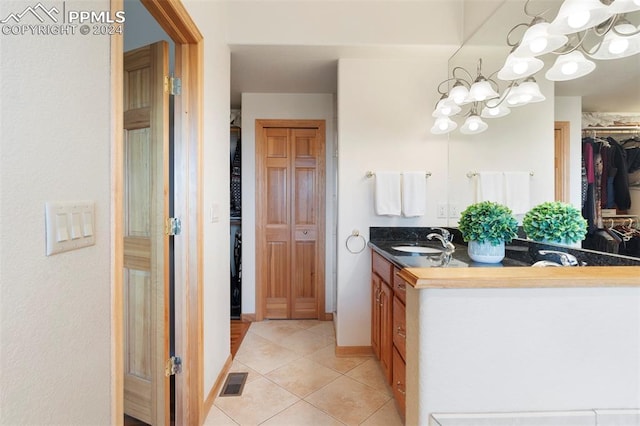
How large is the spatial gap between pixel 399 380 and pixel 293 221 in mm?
1854

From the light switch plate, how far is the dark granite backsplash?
178cm

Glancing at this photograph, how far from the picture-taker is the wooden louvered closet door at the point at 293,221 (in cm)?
301

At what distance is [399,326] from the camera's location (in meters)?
1.56

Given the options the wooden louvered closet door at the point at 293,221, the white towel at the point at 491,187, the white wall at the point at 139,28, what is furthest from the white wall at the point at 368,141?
the white wall at the point at 139,28

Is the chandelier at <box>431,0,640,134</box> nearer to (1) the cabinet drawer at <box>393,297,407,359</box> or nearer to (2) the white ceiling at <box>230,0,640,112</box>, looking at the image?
(2) the white ceiling at <box>230,0,640,112</box>

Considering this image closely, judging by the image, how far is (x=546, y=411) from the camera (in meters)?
0.71

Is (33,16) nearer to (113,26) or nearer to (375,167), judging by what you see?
(113,26)

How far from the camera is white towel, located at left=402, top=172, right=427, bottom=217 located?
7.27ft

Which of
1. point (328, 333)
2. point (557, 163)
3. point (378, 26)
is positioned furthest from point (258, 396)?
point (378, 26)

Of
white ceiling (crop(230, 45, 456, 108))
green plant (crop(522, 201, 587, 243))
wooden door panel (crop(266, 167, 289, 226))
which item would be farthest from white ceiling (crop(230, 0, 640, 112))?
wooden door panel (crop(266, 167, 289, 226))

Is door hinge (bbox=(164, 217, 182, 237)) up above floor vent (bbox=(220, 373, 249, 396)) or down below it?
above

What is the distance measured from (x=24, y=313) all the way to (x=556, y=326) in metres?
1.21

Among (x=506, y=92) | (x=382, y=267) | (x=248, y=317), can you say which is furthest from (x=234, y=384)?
(x=506, y=92)

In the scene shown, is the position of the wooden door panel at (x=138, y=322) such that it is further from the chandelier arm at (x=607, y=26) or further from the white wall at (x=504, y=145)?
the chandelier arm at (x=607, y=26)
